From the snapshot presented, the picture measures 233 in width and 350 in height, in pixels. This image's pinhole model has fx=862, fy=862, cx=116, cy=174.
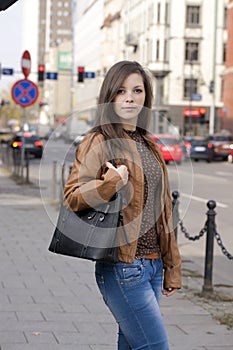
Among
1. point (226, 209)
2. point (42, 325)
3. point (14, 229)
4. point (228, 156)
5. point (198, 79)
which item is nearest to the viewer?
point (42, 325)

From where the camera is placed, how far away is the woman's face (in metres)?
3.92

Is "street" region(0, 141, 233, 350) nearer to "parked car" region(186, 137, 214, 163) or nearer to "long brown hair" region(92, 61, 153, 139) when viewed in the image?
"long brown hair" region(92, 61, 153, 139)

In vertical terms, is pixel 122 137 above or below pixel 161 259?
above

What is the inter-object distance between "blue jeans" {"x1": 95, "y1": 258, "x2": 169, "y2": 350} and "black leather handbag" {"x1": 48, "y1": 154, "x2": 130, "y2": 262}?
0.12m

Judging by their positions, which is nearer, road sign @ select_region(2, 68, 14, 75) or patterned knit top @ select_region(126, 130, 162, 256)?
patterned knit top @ select_region(126, 130, 162, 256)

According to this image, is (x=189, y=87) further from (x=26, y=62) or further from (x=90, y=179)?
(x=90, y=179)

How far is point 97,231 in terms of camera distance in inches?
145

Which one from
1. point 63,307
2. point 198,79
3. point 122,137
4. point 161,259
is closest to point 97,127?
point 122,137

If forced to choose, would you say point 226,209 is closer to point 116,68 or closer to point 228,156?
point 116,68

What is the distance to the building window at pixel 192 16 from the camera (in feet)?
260

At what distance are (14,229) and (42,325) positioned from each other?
274 inches

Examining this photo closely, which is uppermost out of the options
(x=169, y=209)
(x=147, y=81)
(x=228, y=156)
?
(x=147, y=81)

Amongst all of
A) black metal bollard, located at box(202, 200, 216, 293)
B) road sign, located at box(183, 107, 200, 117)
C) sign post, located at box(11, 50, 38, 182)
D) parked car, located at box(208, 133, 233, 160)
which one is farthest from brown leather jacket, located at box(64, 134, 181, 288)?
road sign, located at box(183, 107, 200, 117)

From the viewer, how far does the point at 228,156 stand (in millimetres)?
52250
